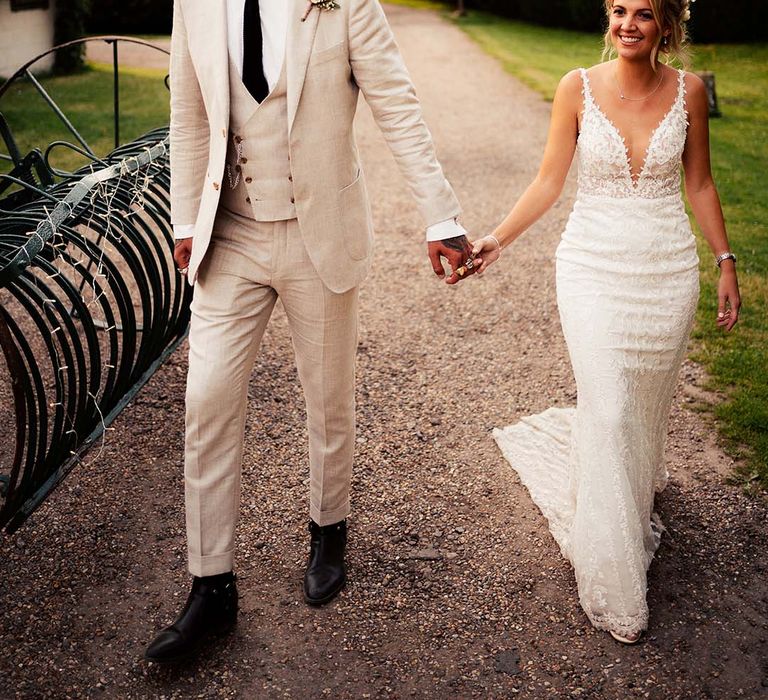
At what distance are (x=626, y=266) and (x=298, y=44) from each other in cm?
154

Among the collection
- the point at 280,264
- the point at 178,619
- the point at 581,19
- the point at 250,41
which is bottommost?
the point at 581,19

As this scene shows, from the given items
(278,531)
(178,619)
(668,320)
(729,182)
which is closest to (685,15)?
(668,320)

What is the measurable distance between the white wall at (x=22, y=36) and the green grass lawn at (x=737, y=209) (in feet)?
27.5

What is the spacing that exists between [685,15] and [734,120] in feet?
32.5

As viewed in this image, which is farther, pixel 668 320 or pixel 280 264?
pixel 668 320

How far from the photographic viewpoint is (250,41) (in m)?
2.90

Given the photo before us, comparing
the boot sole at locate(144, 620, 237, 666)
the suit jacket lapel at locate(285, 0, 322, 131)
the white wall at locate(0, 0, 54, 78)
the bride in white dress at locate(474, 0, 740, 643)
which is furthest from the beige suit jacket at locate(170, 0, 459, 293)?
the white wall at locate(0, 0, 54, 78)

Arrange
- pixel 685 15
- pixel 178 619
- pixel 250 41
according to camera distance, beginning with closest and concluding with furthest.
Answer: pixel 250 41 < pixel 178 619 < pixel 685 15

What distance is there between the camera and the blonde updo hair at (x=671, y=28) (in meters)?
3.45

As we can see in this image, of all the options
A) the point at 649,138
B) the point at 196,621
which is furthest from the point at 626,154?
the point at 196,621

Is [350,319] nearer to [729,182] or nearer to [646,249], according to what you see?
[646,249]

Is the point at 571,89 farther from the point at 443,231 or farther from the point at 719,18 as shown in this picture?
the point at 719,18

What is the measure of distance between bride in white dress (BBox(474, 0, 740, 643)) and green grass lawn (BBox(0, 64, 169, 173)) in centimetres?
711

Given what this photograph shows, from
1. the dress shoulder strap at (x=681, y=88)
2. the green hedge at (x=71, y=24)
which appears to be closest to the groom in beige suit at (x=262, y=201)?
the dress shoulder strap at (x=681, y=88)
